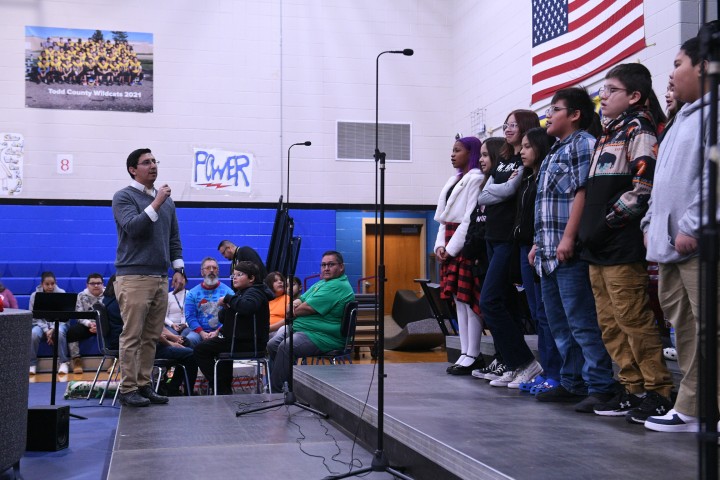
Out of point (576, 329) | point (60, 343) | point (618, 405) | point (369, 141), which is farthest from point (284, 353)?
point (369, 141)

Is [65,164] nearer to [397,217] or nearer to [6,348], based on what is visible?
[397,217]

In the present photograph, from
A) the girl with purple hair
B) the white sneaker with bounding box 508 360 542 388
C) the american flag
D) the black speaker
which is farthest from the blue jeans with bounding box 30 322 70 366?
the white sneaker with bounding box 508 360 542 388

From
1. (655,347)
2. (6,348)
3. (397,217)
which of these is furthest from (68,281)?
(655,347)

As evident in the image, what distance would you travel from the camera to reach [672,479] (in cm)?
187

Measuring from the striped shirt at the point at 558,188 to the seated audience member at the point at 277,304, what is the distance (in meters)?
3.12

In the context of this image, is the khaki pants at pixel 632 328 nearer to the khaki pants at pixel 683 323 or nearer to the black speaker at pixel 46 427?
the khaki pants at pixel 683 323

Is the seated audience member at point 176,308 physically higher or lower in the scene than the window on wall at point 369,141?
lower

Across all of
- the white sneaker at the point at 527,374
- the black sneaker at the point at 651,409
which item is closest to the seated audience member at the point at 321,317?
the white sneaker at the point at 527,374

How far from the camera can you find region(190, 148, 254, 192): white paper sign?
9805mm

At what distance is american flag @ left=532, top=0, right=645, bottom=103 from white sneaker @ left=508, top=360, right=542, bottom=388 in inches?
132

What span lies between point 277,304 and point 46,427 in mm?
2889

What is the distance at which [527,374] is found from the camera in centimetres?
365

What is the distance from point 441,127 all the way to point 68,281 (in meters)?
5.26

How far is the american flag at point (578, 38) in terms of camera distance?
20.3 ft
